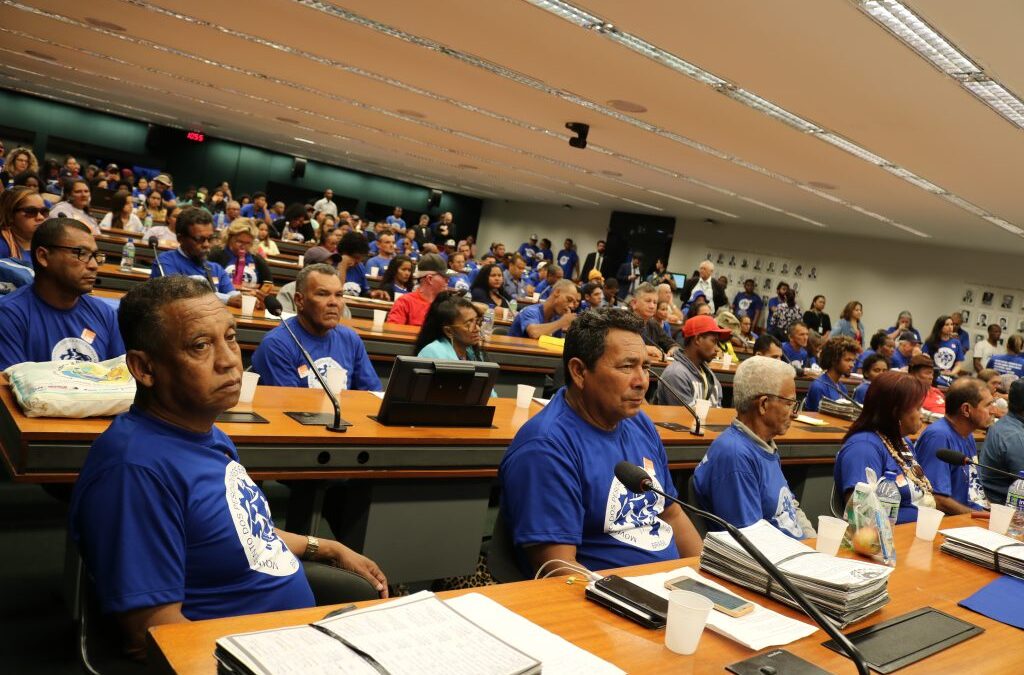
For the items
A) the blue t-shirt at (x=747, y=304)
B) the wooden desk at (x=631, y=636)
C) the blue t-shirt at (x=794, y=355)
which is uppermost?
the blue t-shirt at (x=747, y=304)

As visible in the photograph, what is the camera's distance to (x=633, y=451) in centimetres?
238

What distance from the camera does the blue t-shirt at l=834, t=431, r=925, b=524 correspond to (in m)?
3.18

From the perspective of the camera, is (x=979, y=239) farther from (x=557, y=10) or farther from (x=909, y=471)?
(x=909, y=471)

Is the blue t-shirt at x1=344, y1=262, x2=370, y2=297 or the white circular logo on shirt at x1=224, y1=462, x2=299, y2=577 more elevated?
the blue t-shirt at x1=344, y1=262, x2=370, y2=297

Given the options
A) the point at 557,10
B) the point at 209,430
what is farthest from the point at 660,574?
the point at 557,10

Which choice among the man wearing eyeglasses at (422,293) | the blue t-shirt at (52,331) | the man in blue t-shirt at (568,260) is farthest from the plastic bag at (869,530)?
the man in blue t-shirt at (568,260)

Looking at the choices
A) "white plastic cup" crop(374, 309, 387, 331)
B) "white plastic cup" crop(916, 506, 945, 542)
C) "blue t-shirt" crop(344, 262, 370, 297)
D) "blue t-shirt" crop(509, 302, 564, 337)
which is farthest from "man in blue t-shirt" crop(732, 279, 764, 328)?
"white plastic cup" crop(916, 506, 945, 542)

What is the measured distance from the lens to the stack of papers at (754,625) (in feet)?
5.38

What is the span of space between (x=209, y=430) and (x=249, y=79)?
1041 centimetres

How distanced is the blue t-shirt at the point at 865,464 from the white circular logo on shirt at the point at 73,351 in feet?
10.3

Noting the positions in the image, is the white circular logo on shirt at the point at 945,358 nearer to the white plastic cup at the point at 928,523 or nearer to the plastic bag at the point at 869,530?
the white plastic cup at the point at 928,523

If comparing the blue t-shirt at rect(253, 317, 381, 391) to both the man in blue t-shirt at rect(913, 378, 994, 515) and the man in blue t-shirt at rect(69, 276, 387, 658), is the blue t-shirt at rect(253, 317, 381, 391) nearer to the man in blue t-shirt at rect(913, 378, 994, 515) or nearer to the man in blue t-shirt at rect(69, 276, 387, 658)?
the man in blue t-shirt at rect(69, 276, 387, 658)

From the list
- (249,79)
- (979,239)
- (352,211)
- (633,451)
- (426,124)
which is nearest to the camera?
(633,451)

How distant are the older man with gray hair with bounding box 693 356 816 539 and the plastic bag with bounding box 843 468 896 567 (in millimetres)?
285
